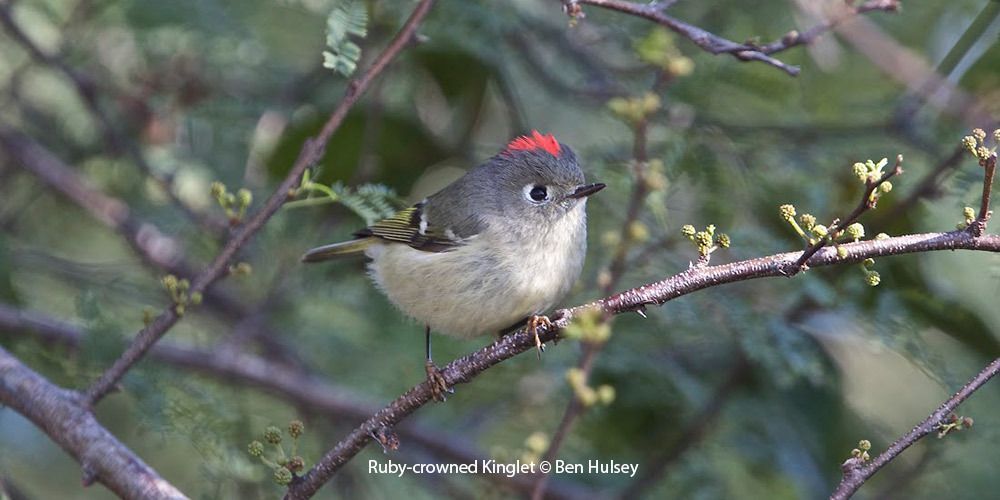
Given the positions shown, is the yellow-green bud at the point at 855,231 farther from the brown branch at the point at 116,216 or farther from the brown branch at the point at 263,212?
the brown branch at the point at 116,216

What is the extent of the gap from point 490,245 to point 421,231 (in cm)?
32

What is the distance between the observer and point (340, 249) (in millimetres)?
3438

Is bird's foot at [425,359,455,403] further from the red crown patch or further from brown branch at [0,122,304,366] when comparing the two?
brown branch at [0,122,304,366]

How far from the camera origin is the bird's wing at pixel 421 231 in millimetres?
3057

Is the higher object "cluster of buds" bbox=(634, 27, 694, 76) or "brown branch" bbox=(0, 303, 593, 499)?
"cluster of buds" bbox=(634, 27, 694, 76)

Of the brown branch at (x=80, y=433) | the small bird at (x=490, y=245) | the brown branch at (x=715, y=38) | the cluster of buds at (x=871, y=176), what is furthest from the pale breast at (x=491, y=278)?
the cluster of buds at (x=871, y=176)

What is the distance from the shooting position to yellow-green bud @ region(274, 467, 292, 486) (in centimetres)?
195

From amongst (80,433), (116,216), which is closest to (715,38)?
(80,433)

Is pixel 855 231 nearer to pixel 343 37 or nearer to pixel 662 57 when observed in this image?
pixel 662 57

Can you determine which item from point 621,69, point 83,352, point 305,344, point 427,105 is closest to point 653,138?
point 621,69

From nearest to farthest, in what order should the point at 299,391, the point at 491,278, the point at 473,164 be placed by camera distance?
the point at 491,278
the point at 299,391
the point at 473,164

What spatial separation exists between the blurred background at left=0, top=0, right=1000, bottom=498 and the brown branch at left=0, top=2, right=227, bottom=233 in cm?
1


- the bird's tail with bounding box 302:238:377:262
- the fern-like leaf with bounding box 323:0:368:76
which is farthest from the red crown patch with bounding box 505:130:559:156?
the fern-like leaf with bounding box 323:0:368:76

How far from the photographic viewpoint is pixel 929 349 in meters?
3.01
